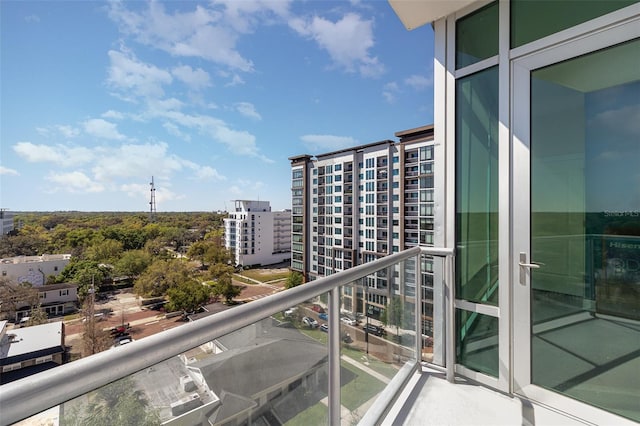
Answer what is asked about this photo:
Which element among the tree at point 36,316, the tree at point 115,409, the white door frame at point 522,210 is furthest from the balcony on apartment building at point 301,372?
the tree at point 36,316

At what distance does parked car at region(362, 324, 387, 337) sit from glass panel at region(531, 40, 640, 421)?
3.26ft

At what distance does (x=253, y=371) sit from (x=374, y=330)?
0.94 m

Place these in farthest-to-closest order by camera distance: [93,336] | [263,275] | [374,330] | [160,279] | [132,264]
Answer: [263,275], [132,264], [160,279], [93,336], [374,330]

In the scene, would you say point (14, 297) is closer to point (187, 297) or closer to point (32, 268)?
point (32, 268)

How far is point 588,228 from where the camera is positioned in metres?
1.70

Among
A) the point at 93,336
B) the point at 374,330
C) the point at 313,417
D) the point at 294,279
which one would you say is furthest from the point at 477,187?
the point at 294,279

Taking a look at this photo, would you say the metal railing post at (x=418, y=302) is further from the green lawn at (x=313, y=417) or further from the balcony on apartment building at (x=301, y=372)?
the green lawn at (x=313, y=417)

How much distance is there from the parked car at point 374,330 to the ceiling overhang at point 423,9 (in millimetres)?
2183

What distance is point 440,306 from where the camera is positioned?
2.16 meters

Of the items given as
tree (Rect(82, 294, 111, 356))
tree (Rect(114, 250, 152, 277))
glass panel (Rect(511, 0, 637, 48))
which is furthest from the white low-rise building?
glass panel (Rect(511, 0, 637, 48))

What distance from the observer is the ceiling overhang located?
204cm

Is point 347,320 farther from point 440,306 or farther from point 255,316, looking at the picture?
point 440,306

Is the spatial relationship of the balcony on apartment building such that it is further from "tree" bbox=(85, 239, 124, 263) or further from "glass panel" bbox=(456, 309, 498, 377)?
"tree" bbox=(85, 239, 124, 263)

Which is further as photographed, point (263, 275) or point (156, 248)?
point (263, 275)
